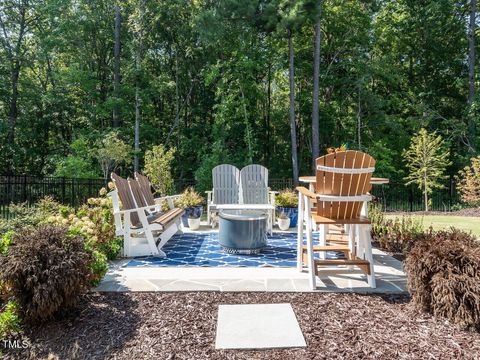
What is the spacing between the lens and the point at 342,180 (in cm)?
309

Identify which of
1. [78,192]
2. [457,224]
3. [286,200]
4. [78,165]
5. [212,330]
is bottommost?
[212,330]

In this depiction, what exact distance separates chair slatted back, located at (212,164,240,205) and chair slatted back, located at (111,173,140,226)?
8.68 ft

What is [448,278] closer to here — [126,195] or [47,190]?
[126,195]

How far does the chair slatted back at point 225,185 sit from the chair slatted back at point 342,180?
12.8 ft

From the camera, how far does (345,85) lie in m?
13.7

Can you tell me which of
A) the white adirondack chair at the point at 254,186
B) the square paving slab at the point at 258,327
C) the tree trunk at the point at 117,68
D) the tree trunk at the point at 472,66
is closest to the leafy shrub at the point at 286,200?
the white adirondack chair at the point at 254,186

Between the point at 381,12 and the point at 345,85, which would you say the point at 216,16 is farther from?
the point at 381,12

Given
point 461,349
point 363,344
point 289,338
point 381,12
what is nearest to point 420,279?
point 461,349

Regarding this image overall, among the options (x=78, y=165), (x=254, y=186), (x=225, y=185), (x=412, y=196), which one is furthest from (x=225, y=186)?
(x=412, y=196)

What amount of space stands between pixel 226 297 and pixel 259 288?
33 cm

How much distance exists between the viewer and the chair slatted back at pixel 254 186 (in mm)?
6887

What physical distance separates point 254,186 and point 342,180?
3885mm

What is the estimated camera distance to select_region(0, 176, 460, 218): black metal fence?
8.16m

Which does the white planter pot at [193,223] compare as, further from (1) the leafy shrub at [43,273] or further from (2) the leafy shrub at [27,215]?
(1) the leafy shrub at [43,273]
